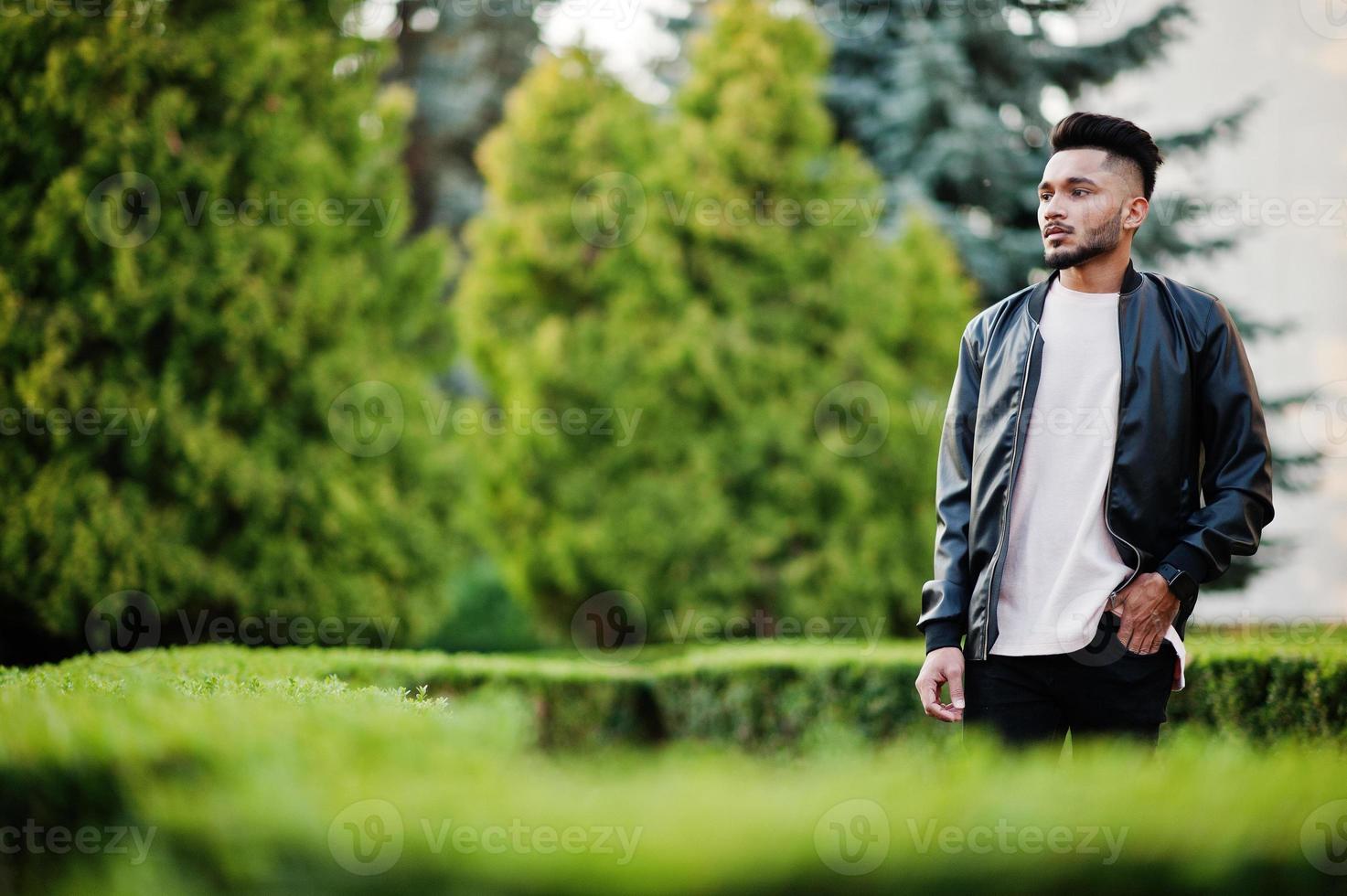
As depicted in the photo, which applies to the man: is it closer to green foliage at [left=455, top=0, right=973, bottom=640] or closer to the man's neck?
the man's neck

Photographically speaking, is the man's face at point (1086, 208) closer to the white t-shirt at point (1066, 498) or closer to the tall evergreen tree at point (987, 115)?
the white t-shirt at point (1066, 498)

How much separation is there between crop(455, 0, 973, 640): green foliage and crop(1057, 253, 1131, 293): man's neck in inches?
279

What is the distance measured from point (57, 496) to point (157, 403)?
0.98 m

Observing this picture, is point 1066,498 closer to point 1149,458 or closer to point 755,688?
point 1149,458

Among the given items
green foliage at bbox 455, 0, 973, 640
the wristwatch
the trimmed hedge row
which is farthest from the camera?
green foliage at bbox 455, 0, 973, 640

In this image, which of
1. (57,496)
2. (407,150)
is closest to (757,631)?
(57,496)

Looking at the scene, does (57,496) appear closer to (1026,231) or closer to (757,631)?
(757,631)

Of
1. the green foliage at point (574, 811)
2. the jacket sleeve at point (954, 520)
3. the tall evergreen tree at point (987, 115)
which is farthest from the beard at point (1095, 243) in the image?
the tall evergreen tree at point (987, 115)

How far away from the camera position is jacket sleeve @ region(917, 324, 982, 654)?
9.80 ft

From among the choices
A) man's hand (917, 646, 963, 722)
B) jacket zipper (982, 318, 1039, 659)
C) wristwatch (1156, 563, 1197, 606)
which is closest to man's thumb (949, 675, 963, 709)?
man's hand (917, 646, 963, 722)

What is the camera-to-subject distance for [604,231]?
36.0 ft

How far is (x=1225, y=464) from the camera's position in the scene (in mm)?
2809

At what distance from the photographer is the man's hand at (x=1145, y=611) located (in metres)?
2.70

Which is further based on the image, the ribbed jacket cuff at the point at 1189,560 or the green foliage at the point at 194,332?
the green foliage at the point at 194,332
